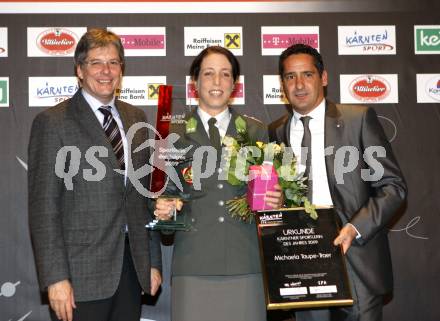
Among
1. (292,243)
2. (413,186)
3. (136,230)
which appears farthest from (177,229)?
(413,186)

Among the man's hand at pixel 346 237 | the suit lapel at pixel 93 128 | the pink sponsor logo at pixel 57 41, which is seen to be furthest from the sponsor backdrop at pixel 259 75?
the man's hand at pixel 346 237

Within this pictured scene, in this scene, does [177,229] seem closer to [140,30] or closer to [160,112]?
[160,112]

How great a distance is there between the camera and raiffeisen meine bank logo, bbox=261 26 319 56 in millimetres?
4543

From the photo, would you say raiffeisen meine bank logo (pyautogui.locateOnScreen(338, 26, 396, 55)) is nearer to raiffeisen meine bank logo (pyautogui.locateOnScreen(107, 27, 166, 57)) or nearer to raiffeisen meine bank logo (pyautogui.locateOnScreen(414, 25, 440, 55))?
raiffeisen meine bank logo (pyautogui.locateOnScreen(414, 25, 440, 55))

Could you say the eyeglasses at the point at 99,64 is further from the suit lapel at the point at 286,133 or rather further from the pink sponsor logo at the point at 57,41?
the pink sponsor logo at the point at 57,41

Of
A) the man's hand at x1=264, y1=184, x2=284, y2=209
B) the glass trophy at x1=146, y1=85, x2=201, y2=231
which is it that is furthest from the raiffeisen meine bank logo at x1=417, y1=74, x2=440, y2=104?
the glass trophy at x1=146, y1=85, x2=201, y2=231

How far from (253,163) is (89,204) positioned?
31.7 inches

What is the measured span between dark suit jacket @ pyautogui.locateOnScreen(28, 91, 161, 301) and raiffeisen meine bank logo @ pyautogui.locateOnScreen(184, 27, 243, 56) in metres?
1.92

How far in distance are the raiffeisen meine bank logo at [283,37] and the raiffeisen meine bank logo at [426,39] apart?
83 cm

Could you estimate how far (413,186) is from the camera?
4609 mm

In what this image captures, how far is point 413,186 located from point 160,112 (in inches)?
105

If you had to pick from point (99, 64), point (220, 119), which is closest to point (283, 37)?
point (220, 119)

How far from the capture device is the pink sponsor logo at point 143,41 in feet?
14.7

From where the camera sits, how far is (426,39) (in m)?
4.62
